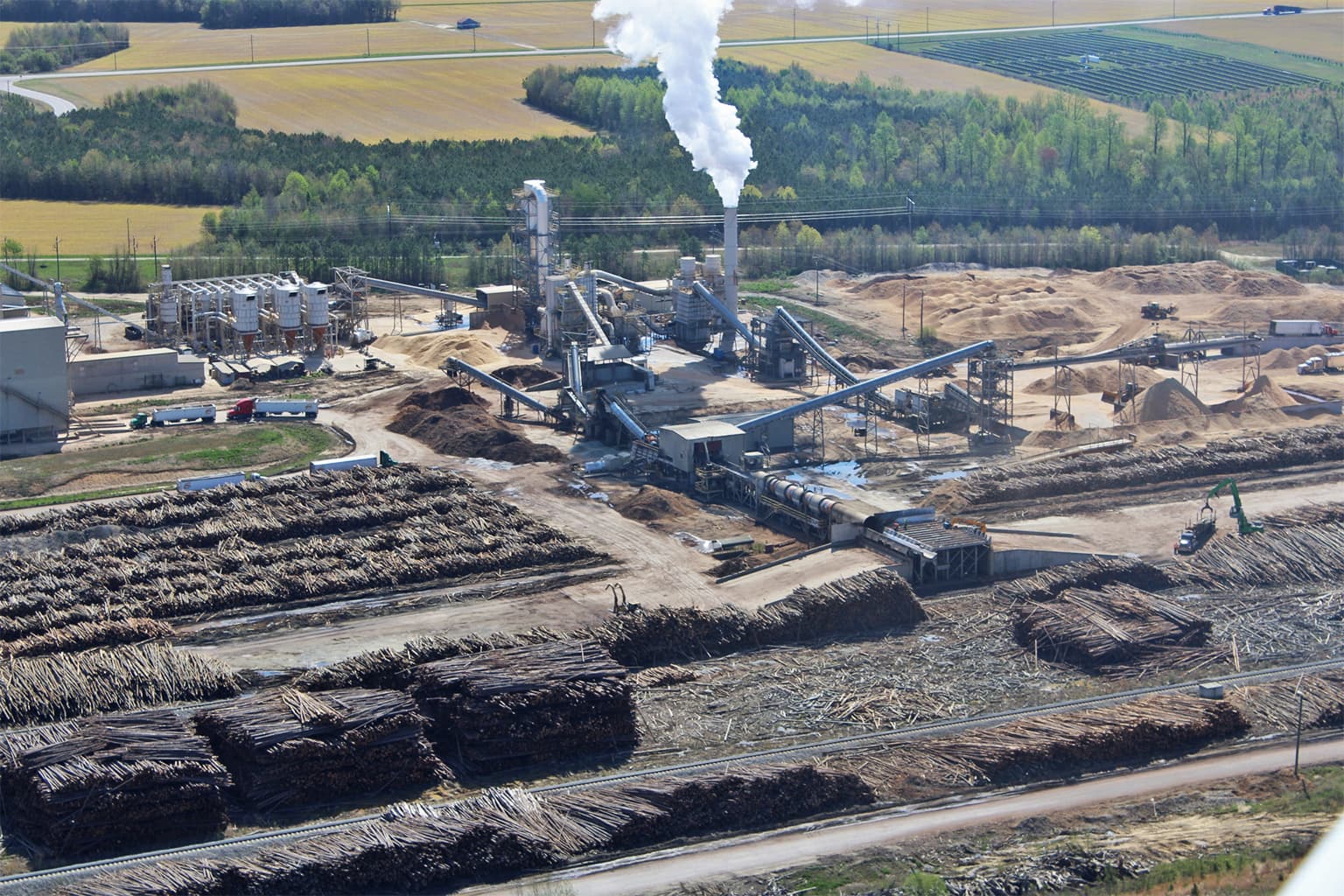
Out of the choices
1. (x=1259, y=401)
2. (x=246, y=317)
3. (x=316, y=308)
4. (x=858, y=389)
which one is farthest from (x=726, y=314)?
(x=1259, y=401)

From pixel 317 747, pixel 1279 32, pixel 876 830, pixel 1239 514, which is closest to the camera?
pixel 876 830

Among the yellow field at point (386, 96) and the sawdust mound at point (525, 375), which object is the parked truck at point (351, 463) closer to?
the sawdust mound at point (525, 375)

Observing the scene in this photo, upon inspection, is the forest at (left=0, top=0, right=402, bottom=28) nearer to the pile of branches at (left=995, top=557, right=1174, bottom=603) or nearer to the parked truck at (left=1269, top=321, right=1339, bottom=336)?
the parked truck at (left=1269, top=321, right=1339, bottom=336)

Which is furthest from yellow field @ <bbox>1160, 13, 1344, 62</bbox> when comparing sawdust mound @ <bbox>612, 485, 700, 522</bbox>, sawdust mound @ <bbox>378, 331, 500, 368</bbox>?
sawdust mound @ <bbox>612, 485, 700, 522</bbox>

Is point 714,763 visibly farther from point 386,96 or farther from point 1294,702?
point 386,96

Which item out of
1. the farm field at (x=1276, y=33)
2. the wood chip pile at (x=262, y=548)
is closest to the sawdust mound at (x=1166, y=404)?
the wood chip pile at (x=262, y=548)
